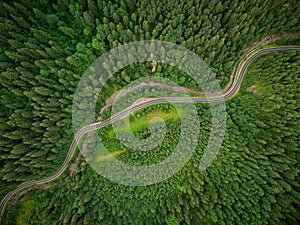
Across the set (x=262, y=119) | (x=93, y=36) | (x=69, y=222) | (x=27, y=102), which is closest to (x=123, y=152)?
(x=69, y=222)

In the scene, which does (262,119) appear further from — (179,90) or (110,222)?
(110,222)

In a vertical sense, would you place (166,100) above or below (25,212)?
above

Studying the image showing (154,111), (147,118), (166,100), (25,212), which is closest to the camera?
(25,212)

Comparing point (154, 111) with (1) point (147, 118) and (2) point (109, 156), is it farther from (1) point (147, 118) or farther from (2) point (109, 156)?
(2) point (109, 156)

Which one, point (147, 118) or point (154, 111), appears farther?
point (147, 118)

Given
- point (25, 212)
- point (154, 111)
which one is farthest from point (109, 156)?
point (25, 212)

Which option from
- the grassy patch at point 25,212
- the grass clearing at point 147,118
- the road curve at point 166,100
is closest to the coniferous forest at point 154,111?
the grassy patch at point 25,212

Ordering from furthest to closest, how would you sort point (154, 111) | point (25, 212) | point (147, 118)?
point (147, 118), point (154, 111), point (25, 212)

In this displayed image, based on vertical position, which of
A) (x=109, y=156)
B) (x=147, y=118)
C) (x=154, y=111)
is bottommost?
(x=109, y=156)

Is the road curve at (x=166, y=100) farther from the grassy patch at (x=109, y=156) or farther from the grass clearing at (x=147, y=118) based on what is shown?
the grassy patch at (x=109, y=156)
